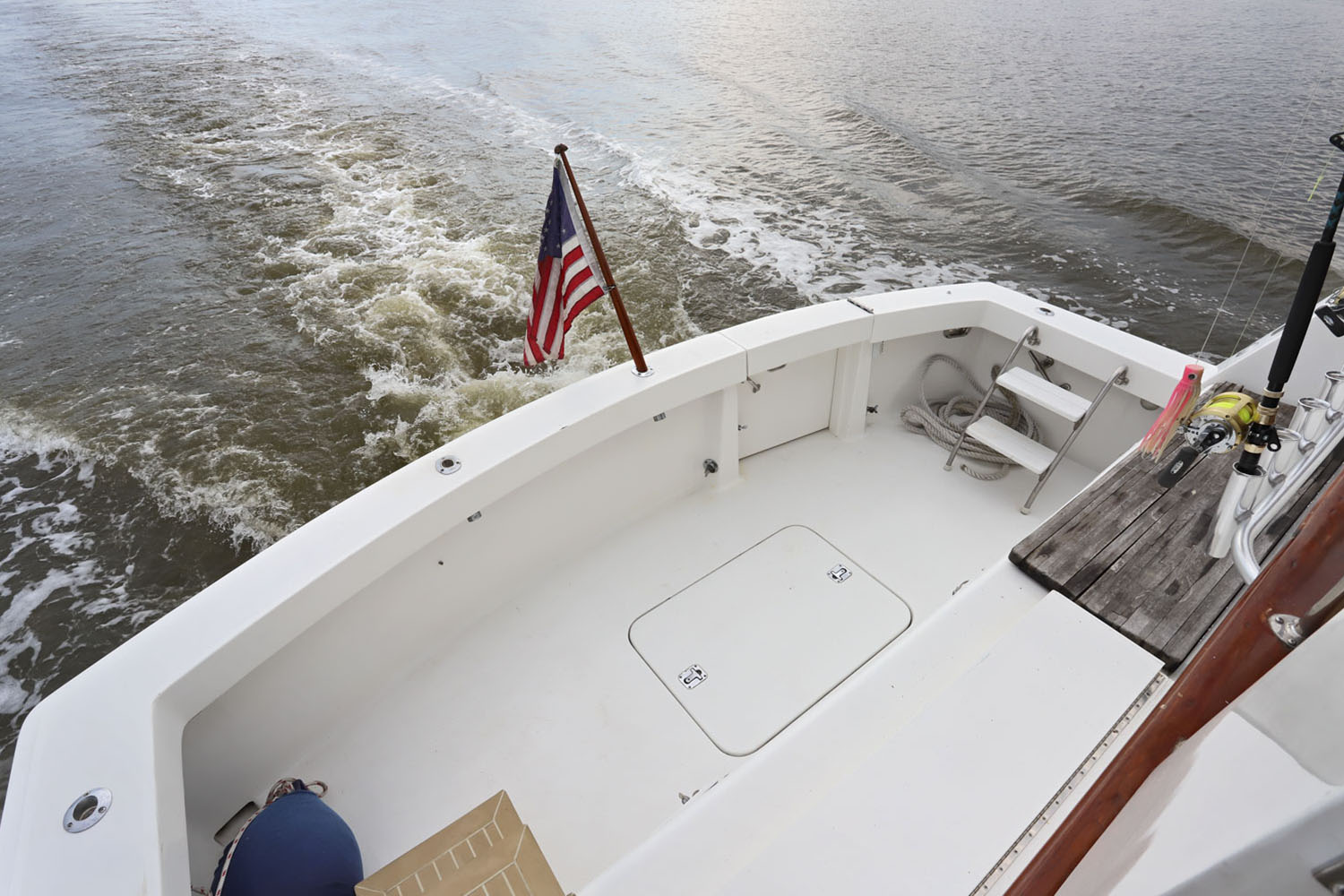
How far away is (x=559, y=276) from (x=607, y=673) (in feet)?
3.81

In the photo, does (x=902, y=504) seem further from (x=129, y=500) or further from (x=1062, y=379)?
(x=129, y=500)

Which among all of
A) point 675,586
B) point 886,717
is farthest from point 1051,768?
point 675,586

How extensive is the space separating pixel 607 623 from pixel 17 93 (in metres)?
15.5

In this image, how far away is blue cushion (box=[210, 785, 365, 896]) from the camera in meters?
1.17

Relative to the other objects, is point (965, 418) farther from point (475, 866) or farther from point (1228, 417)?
point (475, 866)

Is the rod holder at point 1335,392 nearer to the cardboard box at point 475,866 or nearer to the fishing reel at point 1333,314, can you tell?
the fishing reel at point 1333,314

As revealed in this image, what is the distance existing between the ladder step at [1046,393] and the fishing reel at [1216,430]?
1.05m

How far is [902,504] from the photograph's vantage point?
2314mm

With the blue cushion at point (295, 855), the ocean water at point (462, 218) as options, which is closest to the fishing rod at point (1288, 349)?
the blue cushion at point (295, 855)

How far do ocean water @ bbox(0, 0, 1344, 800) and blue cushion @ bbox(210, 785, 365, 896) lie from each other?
2721 millimetres

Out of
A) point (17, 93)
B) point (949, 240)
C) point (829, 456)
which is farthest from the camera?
point (17, 93)

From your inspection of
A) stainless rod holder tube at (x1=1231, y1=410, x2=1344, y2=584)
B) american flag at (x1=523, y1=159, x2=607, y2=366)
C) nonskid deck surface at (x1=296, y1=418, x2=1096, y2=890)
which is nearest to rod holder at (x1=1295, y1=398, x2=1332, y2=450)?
stainless rod holder tube at (x1=1231, y1=410, x2=1344, y2=584)

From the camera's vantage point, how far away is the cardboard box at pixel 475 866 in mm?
1155

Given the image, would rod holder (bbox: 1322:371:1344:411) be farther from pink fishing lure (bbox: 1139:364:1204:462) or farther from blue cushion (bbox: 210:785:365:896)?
blue cushion (bbox: 210:785:365:896)
